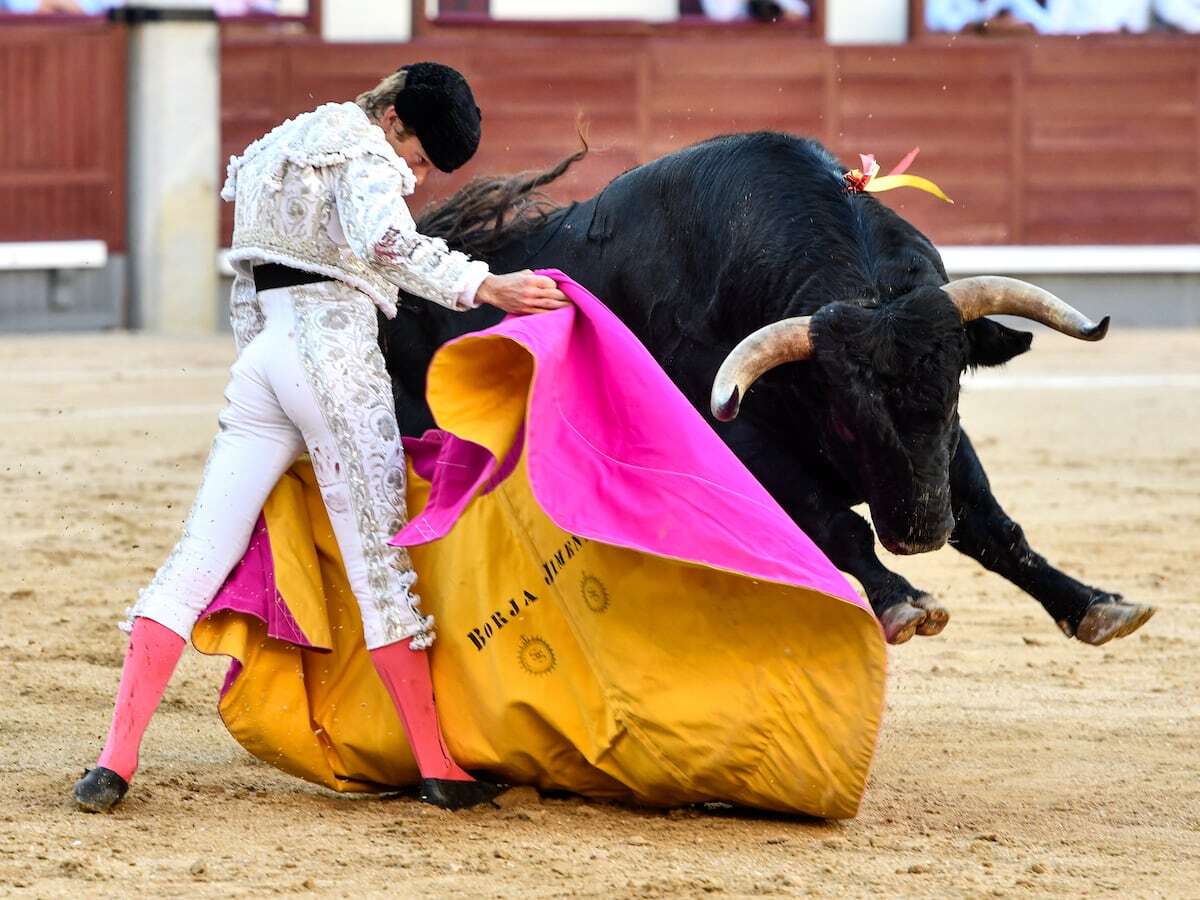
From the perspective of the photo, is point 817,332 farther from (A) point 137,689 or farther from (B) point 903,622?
(A) point 137,689

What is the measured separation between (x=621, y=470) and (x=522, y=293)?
277 millimetres

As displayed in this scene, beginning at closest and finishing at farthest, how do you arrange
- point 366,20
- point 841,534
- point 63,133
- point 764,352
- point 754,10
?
point 764,352 < point 841,534 < point 63,133 < point 366,20 < point 754,10

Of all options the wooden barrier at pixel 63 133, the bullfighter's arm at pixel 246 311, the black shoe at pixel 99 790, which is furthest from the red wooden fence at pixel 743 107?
the black shoe at pixel 99 790

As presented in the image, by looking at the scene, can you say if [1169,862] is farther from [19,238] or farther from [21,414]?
[19,238]

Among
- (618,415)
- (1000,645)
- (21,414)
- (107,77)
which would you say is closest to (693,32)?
(107,77)

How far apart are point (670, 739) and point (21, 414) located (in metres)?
5.25

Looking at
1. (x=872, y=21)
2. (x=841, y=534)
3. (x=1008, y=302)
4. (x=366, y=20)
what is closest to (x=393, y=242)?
(x=841, y=534)

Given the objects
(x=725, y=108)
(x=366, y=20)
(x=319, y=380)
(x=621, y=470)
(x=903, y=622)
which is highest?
(x=366, y=20)

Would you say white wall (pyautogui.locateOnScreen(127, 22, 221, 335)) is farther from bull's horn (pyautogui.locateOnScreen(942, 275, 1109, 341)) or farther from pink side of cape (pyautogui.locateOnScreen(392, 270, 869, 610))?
pink side of cape (pyautogui.locateOnScreen(392, 270, 869, 610))

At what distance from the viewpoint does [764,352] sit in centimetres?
304

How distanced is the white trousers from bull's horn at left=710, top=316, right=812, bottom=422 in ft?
1.73

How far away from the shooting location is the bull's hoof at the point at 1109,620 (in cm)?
315

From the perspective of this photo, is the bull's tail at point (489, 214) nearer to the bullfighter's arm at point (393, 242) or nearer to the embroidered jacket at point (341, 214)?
the embroidered jacket at point (341, 214)

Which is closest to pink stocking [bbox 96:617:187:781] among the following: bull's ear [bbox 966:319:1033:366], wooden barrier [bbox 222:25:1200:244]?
bull's ear [bbox 966:319:1033:366]
